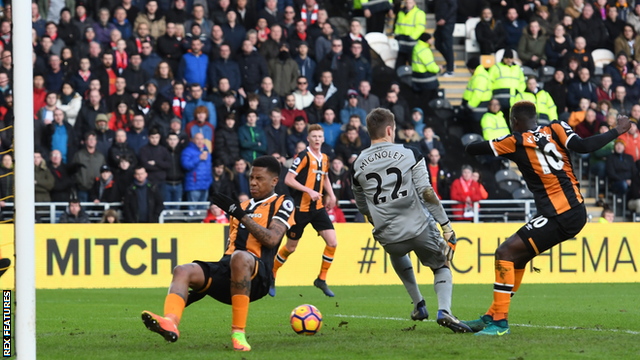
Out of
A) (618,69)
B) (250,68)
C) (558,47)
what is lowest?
(250,68)

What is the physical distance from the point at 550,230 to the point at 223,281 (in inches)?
107

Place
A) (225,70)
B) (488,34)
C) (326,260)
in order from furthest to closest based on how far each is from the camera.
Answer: (488,34), (225,70), (326,260)

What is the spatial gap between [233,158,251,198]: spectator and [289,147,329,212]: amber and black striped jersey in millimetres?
3307

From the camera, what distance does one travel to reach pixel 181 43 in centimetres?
1736

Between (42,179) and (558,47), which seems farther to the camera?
(558,47)

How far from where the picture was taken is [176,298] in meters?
6.15

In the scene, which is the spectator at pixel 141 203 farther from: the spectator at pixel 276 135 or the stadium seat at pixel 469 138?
the stadium seat at pixel 469 138

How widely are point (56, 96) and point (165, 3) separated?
3.64 m

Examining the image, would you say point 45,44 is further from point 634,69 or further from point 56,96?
point 634,69

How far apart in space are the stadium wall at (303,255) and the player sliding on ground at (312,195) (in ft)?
9.52

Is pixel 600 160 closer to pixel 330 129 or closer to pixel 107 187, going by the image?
pixel 330 129

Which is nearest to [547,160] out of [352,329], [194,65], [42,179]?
[352,329]

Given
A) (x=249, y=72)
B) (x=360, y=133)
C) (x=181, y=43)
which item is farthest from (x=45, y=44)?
(x=360, y=133)

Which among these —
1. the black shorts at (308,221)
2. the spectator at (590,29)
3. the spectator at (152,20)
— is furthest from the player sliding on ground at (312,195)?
the spectator at (590,29)
